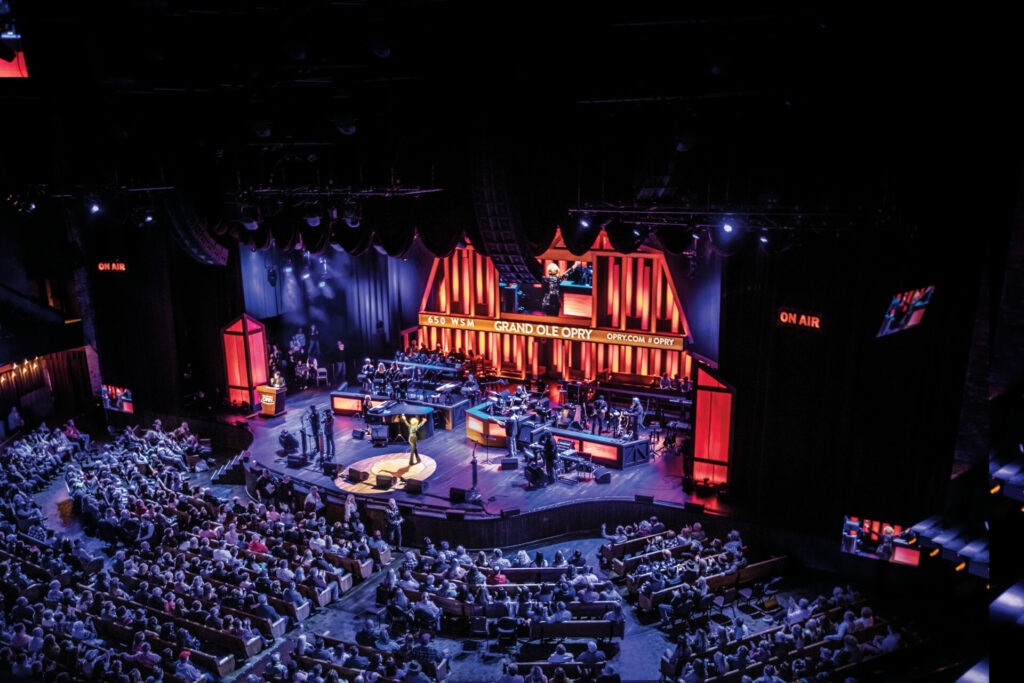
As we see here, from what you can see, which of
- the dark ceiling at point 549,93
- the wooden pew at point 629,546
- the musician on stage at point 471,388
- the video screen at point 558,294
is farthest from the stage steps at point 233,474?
the video screen at point 558,294

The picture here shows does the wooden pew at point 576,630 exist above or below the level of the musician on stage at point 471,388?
below

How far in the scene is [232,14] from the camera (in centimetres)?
597

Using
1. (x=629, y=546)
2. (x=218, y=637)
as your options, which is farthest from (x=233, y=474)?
(x=629, y=546)

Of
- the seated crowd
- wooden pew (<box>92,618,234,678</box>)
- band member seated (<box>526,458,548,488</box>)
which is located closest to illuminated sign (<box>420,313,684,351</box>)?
band member seated (<box>526,458,548,488</box>)

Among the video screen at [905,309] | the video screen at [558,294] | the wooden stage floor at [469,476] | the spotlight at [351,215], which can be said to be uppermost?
the spotlight at [351,215]

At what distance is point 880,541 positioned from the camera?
11.7m

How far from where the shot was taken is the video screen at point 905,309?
10.3 metres

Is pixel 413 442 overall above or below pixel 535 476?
above

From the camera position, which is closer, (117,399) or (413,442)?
(413,442)

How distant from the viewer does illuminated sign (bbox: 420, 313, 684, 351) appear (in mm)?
20047

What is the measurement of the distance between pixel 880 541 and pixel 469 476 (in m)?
8.07

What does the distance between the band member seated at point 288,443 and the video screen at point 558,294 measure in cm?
772

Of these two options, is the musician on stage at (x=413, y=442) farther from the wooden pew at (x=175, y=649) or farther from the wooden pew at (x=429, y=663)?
the wooden pew at (x=175, y=649)

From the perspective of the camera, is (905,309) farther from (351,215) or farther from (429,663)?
(351,215)
